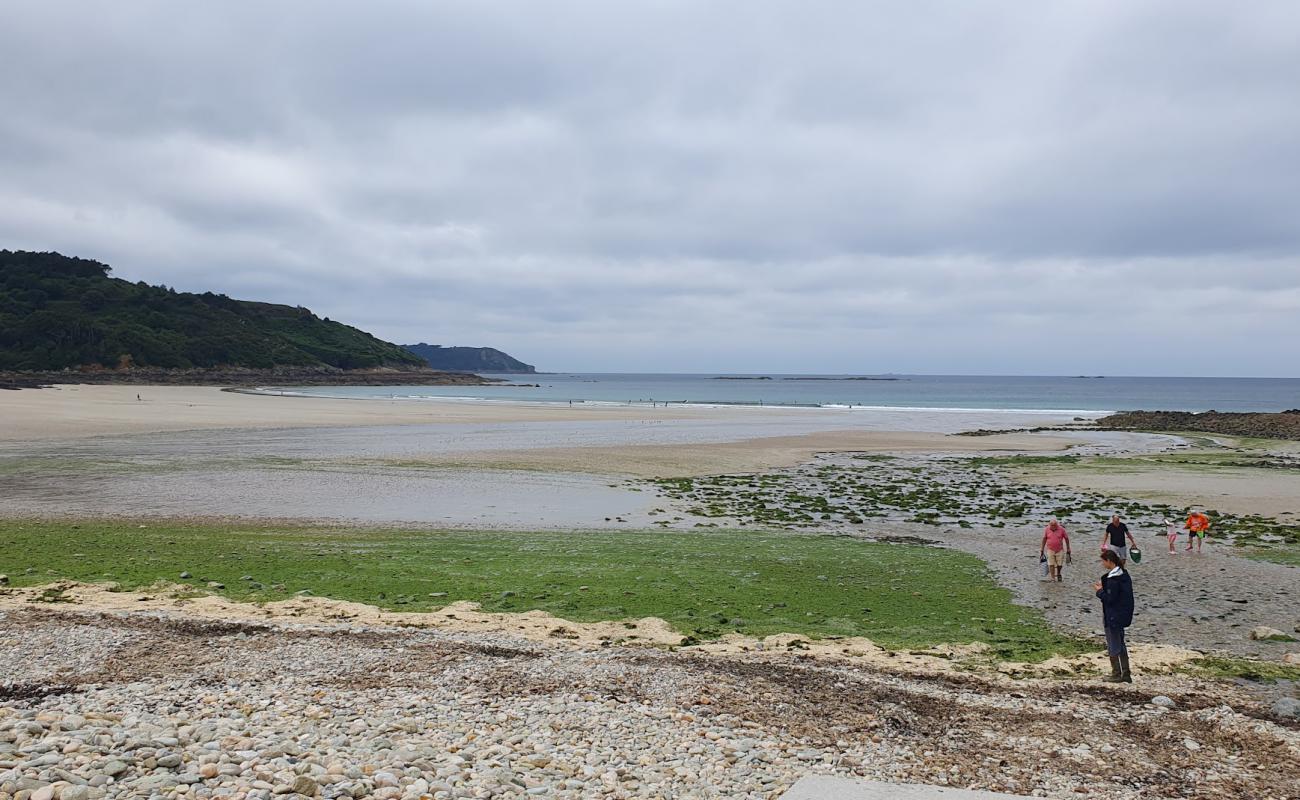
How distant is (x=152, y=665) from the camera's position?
31.1 feet

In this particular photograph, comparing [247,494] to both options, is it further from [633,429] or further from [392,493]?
[633,429]

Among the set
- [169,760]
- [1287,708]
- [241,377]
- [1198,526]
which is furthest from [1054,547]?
[241,377]

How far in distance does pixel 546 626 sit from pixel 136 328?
147693mm

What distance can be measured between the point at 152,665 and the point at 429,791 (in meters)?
5.13

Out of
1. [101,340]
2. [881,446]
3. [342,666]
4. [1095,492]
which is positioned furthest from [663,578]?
[101,340]

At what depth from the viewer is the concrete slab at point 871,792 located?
643 cm

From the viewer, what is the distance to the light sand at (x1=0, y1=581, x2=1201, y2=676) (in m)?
11.1

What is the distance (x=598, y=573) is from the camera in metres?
16.4

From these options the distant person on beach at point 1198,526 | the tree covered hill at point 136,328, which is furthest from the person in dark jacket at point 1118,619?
the tree covered hill at point 136,328

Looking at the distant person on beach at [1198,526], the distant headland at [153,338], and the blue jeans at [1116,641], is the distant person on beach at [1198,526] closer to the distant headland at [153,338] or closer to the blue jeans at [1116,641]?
the blue jeans at [1116,641]

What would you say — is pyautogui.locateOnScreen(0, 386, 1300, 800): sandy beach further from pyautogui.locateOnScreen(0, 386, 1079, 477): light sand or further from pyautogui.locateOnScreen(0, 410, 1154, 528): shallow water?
pyautogui.locateOnScreen(0, 386, 1079, 477): light sand

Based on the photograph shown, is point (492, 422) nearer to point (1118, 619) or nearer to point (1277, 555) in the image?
point (1277, 555)

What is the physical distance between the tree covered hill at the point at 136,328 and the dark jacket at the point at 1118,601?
141m

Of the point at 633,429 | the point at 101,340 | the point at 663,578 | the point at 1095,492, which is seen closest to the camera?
the point at 663,578
